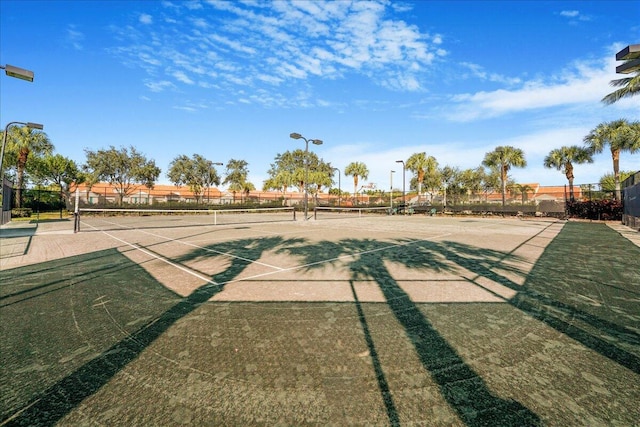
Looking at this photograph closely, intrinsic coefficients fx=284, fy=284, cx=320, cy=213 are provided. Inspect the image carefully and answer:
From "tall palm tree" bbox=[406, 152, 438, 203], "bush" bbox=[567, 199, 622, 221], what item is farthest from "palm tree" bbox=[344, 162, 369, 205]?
"bush" bbox=[567, 199, 622, 221]

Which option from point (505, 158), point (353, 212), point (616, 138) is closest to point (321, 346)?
point (353, 212)

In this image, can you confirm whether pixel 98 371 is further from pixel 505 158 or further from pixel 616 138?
pixel 505 158

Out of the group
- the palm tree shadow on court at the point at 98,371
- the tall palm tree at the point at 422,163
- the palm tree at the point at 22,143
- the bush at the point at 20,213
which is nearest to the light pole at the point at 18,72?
the palm tree shadow on court at the point at 98,371

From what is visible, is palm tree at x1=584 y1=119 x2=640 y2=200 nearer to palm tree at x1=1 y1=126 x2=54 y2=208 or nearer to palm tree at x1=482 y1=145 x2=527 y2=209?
palm tree at x1=482 y1=145 x2=527 y2=209

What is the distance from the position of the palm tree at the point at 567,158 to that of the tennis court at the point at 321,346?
128 ft

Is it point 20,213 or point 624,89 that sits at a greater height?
point 624,89

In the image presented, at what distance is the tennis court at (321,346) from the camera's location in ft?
7.04

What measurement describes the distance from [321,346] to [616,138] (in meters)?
39.8

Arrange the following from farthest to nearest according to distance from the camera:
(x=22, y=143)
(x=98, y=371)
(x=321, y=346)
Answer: (x=22, y=143) → (x=321, y=346) → (x=98, y=371)

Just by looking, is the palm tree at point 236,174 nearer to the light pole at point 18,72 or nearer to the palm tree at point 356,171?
the palm tree at point 356,171

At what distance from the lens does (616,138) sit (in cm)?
2827

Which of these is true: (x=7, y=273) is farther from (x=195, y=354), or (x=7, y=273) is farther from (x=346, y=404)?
(x=346, y=404)

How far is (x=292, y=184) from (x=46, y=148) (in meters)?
39.3

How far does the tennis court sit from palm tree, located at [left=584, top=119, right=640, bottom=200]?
31.9 meters
